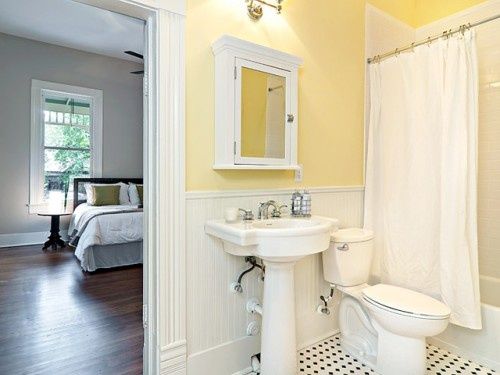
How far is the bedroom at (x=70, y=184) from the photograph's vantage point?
226cm

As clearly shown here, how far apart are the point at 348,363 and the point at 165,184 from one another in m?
1.57

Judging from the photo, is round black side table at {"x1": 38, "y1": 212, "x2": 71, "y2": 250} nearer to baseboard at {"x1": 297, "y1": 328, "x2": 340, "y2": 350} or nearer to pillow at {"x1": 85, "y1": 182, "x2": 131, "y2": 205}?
pillow at {"x1": 85, "y1": 182, "x2": 131, "y2": 205}

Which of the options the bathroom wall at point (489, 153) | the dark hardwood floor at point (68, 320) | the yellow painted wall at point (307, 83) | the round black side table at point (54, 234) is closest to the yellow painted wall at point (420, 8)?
the bathroom wall at point (489, 153)

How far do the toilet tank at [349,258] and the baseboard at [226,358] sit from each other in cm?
65

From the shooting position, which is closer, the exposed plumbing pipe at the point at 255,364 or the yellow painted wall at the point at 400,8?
the exposed plumbing pipe at the point at 255,364

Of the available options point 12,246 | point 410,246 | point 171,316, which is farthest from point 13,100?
point 410,246

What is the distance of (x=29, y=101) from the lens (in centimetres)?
459

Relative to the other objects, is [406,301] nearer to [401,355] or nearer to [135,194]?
[401,355]

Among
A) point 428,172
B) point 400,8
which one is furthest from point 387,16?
point 428,172

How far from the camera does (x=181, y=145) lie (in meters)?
1.54

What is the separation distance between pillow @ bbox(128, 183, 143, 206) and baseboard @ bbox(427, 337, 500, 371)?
13.9 ft

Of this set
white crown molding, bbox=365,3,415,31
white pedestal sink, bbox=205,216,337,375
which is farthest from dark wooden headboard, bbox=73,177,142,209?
white crown molding, bbox=365,3,415,31

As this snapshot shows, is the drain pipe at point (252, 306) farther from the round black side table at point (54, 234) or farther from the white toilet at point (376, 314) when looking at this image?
the round black side table at point (54, 234)

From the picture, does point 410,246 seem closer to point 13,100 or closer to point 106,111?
point 106,111
